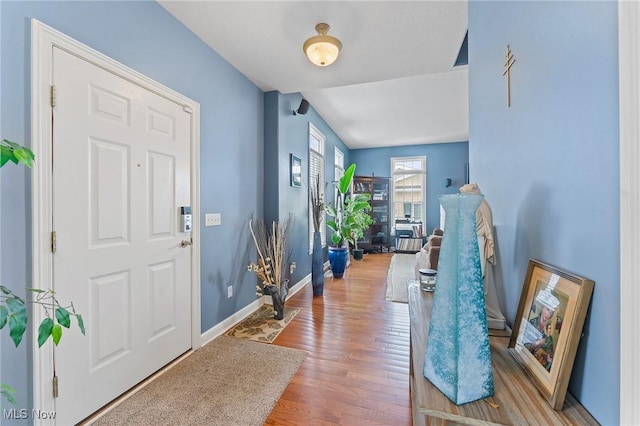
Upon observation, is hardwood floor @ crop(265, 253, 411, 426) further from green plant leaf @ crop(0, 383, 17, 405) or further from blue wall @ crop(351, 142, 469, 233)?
blue wall @ crop(351, 142, 469, 233)

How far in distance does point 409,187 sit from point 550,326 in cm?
715

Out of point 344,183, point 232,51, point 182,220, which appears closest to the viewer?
point 182,220

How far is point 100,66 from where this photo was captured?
160 cm

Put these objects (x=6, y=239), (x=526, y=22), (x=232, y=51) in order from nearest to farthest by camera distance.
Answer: (x=526, y=22), (x=6, y=239), (x=232, y=51)

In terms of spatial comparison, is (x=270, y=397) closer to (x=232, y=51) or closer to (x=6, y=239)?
(x=6, y=239)

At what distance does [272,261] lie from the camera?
3.09 metres

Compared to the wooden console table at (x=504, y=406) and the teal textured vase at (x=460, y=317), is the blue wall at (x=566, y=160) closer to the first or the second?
the wooden console table at (x=504, y=406)

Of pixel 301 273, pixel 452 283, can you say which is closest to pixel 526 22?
pixel 452 283

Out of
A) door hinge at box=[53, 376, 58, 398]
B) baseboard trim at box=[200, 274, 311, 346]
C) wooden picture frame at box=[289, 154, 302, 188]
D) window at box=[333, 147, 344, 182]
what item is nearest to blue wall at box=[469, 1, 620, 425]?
door hinge at box=[53, 376, 58, 398]

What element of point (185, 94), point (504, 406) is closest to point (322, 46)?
point (185, 94)

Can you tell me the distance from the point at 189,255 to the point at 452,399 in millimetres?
2151

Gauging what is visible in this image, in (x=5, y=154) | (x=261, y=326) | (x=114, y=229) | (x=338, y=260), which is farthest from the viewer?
(x=338, y=260)

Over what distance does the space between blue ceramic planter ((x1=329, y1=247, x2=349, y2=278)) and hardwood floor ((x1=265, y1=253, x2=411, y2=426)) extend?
84 centimetres

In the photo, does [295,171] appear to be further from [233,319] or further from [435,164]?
[435,164]
